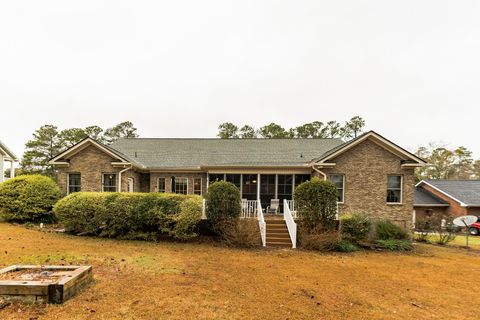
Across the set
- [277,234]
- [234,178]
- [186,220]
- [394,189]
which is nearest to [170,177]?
[234,178]

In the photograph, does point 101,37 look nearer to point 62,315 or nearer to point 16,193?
point 16,193

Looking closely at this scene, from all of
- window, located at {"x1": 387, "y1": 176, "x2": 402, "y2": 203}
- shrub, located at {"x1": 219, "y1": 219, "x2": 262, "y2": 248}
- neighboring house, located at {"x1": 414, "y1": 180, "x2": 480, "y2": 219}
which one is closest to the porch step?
shrub, located at {"x1": 219, "y1": 219, "x2": 262, "y2": 248}

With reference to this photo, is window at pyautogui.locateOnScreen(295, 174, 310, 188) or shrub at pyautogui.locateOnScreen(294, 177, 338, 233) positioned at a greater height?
window at pyautogui.locateOnScreen(295, 174, 310, 188)

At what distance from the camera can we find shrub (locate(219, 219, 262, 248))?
9.92 metres

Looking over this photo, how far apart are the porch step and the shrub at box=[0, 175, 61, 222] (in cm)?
1213

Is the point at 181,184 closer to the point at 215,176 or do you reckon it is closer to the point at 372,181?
the point at 215,176

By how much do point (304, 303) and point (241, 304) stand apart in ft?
4.30

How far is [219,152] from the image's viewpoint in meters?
17.8

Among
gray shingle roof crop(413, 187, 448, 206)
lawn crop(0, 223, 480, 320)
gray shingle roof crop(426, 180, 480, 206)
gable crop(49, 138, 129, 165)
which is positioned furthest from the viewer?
gray shingle roof crop(413, 187, 448, 206)

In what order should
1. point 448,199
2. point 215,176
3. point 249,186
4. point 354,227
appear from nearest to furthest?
1. point 354,227
2. point 249,186
3. point 215,176
4. point 448,199

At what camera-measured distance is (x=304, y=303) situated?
470 cm

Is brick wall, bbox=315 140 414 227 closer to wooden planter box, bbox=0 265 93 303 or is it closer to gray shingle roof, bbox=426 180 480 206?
wooden planter box, bbox=0 265 93 303

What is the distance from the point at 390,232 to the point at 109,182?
52.8ft

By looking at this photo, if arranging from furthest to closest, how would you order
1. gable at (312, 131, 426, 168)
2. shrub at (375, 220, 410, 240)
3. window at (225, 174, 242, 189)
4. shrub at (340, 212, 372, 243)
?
window at (225, 174, 242, 189), gable at (312, 131, 426, 168), shrub at (375, 220, 410, 240), shrub at (340, 212, 372, 243)
